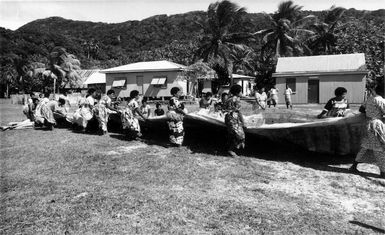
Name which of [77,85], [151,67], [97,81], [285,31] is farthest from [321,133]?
[77,85]

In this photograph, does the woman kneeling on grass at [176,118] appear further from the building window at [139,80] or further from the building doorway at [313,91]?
the building window at [139,80]

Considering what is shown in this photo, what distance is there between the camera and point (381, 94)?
557cm

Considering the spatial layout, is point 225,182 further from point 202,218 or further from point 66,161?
point 66,161

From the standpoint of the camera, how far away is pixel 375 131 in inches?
217

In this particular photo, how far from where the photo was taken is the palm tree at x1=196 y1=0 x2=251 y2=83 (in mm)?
35250

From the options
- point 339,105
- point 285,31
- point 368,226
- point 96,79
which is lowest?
point 368,226

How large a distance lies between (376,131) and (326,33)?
119ft

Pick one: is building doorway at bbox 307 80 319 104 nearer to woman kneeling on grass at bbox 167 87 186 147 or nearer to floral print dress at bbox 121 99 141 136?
floral print dress at bbox 121 99 141 136

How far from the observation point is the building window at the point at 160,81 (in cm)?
2899

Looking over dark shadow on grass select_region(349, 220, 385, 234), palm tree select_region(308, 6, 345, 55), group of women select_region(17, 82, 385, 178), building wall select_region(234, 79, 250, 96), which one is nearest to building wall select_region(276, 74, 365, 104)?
group of women select_region(17, 82, 385, 178)

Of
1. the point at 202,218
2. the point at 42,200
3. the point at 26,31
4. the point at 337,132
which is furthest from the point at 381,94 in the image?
the point at 26,31

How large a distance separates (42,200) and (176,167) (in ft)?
7.77

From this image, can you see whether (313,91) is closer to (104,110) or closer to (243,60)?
(104,110)

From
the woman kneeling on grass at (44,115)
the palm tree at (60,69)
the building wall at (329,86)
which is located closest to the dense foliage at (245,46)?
the palm tree at (60,69)
